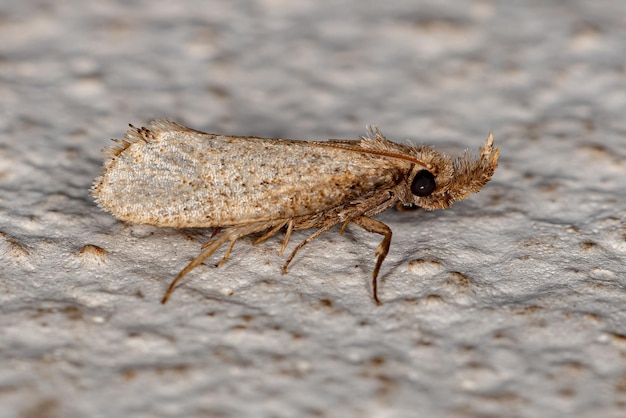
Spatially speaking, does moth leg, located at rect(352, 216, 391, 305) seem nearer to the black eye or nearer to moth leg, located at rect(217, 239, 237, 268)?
the black eye

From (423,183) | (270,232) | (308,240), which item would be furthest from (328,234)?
(423,183)

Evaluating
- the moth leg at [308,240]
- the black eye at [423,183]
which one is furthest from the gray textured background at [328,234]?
the black eye at [423,183]

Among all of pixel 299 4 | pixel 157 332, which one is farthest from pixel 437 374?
pixel 299 4

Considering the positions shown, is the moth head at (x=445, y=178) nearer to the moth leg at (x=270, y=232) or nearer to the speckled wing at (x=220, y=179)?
the speckled wing at (x=220, y=179)

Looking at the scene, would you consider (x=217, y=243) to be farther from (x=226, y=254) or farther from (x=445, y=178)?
(x=445, y=178)

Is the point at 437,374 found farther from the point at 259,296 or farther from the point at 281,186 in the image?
the point at 281,186
